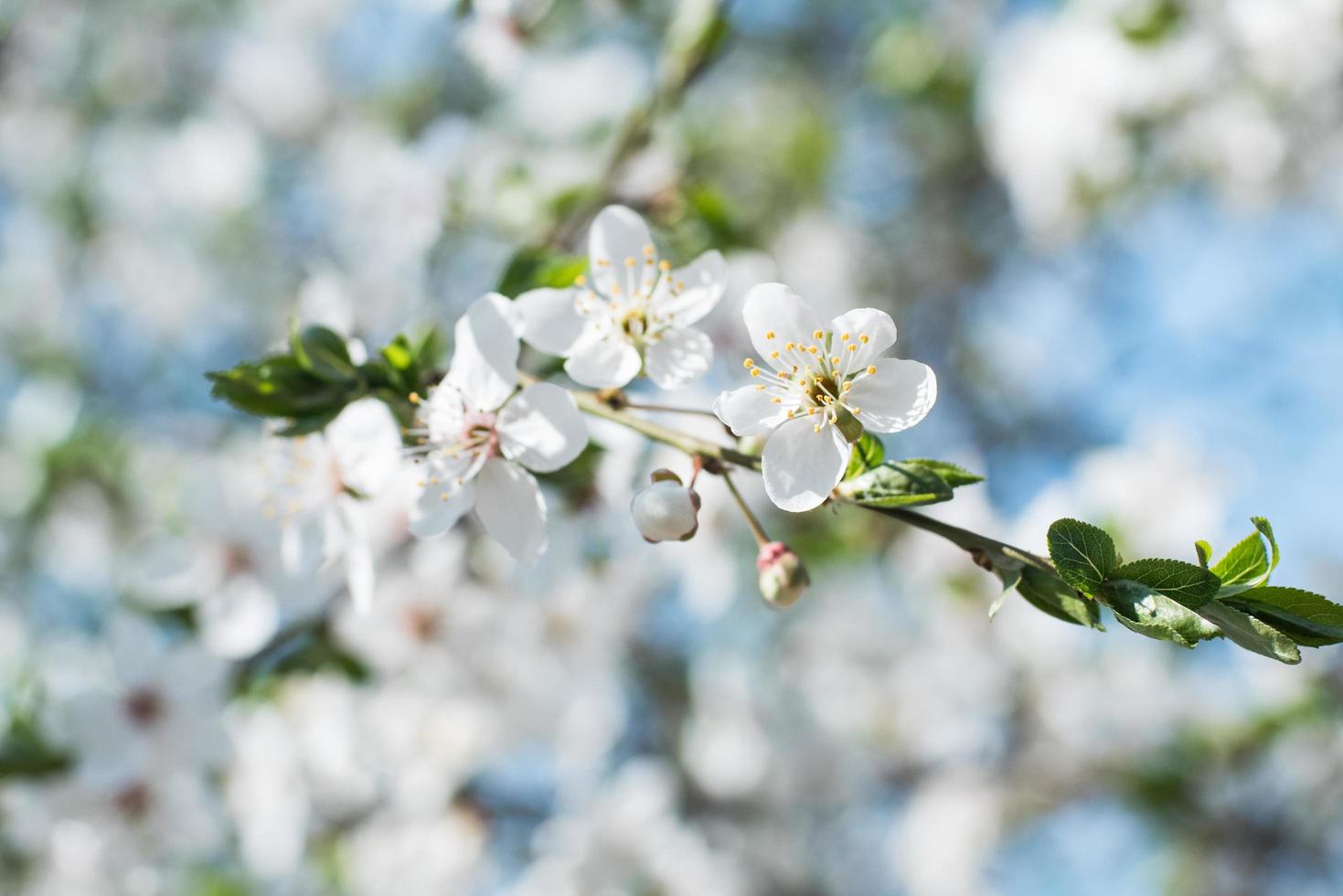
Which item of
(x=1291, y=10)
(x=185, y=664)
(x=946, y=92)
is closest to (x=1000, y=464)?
(x=946, y=92)

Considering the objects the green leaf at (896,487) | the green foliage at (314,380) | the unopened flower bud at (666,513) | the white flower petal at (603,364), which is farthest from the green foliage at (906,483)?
the green foliage at (314,380)

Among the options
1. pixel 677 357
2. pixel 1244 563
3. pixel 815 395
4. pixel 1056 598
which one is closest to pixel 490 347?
pixel 677 357

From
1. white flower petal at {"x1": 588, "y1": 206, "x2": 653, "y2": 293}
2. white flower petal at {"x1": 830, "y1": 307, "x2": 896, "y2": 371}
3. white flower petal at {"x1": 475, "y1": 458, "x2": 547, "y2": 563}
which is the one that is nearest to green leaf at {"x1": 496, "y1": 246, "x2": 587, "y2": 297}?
white flower petal at {"x1": 588, "y1": 206, "x2": 653, "y2": 293}

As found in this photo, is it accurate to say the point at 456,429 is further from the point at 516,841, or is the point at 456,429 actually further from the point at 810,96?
the point at 810,96

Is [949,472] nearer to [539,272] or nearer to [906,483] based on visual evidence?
[906,483]

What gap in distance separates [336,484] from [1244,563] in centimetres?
94

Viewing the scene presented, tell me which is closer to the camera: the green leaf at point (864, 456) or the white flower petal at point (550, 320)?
the green leaf at point (864, 456)

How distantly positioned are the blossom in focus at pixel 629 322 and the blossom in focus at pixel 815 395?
0.31 ft

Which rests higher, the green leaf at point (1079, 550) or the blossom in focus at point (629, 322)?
the blossom in focus at point (629, 322)

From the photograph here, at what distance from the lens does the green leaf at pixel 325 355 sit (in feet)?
3.52

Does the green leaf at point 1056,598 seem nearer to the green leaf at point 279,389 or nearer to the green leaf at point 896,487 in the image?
the green leaf at point 896,487

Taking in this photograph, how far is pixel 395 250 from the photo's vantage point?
6.24 ft

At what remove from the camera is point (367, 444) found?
3.76 feet

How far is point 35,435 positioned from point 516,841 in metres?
2.07
